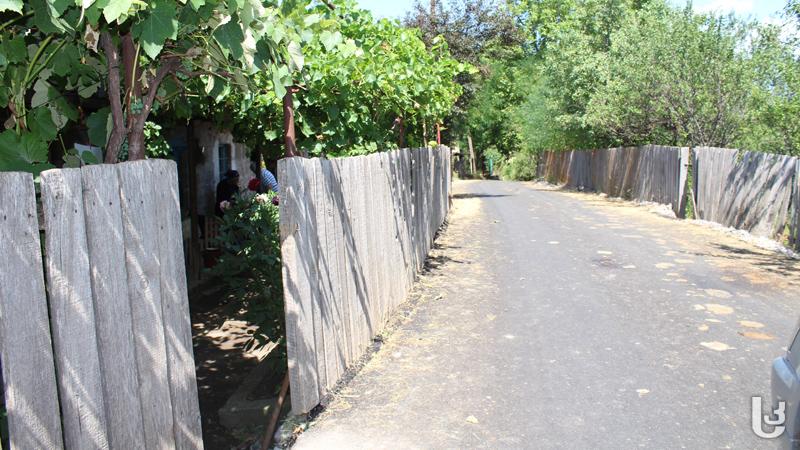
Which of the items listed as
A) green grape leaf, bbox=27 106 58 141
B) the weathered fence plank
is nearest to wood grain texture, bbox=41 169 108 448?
green grape leaf, bbox=27 106 58 141

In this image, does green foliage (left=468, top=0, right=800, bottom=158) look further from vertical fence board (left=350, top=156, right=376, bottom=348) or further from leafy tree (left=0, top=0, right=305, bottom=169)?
leafy tree (left=0, top=0, right=305, bottom=169)

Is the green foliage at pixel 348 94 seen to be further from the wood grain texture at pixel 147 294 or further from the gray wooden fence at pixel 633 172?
Answer: the gray wooden fence at pixel 633 172

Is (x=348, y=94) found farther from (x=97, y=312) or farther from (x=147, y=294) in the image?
(x=97, y=312)

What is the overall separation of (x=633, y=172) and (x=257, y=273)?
68.6 feet

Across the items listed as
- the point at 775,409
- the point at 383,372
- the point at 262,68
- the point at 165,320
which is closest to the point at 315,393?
the point at 383,372

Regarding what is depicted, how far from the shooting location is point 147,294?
2.74m

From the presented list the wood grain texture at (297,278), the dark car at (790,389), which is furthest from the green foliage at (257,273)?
the dark car at (790,389)

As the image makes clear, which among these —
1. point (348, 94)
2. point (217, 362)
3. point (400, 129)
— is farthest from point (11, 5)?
point (400, 129)

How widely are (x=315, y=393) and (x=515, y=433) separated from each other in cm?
130

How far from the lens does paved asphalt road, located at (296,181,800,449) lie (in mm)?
4129

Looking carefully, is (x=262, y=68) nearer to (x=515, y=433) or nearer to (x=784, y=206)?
(x=515, y=433)

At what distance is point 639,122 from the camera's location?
942 inches

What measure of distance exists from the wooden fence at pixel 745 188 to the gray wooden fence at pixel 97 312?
37.1ft

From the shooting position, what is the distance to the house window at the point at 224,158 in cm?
1225
